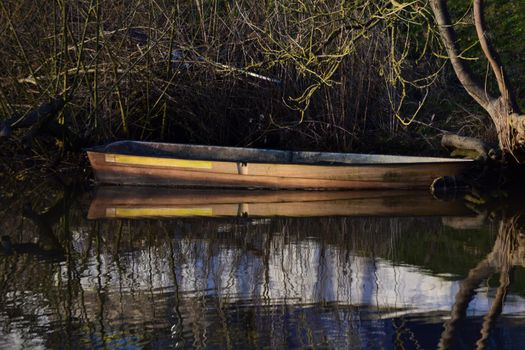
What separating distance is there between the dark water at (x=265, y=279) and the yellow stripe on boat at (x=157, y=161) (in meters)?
1.59

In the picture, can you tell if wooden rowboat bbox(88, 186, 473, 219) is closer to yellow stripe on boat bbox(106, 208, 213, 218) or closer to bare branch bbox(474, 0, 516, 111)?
yellow stripe on boat bbox(106, 208, 213, 218)

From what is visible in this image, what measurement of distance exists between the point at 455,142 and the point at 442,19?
2.03 m

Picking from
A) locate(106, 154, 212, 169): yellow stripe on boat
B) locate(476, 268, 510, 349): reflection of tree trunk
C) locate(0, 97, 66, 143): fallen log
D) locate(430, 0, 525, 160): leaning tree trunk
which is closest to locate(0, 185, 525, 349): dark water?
locate(476, 268, 510, 349): reflection of tree trunk

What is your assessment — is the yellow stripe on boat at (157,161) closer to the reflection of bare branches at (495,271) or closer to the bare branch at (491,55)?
the bare branch at (491,55)

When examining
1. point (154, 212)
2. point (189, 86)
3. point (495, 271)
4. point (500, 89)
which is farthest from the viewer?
point (189, 86)

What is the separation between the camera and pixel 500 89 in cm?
1351

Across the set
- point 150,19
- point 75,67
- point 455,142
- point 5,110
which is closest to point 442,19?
point 455,142

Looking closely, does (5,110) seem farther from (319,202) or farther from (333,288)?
(333,288)

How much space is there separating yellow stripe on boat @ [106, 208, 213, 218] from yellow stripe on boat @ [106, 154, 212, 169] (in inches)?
68.7

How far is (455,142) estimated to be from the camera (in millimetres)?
14406

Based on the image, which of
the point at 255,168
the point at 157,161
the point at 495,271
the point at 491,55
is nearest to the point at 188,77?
the point at 157,161

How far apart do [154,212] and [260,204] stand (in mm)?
1373

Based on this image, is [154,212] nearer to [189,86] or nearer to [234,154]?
[234,154]

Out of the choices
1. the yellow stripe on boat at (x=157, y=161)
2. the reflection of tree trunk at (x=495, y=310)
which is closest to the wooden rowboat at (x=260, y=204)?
the yellow stripe on boat at (x=157, y=161)
